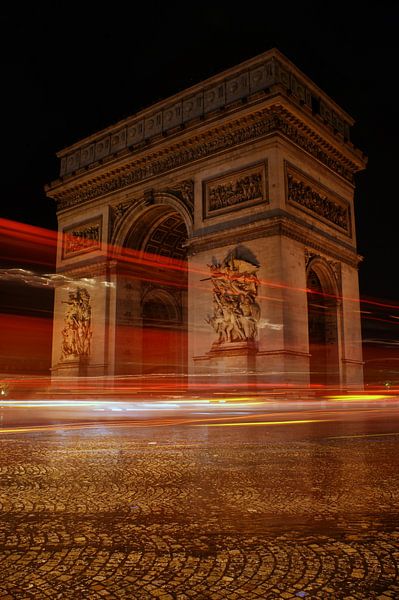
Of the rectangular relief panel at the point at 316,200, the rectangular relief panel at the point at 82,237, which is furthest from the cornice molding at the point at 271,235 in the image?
the rectangular relief panel at the point at 82,237

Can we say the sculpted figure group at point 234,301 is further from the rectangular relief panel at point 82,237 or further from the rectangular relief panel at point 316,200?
the rectangular relief panel at point 82,237

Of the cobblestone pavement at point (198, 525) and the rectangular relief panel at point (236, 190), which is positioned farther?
the rectangular relief panel at point (236, 190)

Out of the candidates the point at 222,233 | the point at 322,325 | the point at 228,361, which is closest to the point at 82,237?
the point at 222,233

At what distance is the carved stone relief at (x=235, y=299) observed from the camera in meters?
17.9

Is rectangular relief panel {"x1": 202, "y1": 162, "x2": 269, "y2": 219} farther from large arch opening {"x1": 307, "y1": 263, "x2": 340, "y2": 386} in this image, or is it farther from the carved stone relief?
large arch opening {"x1": 307, "y1": 263, "x2": 340, "y2": 386}

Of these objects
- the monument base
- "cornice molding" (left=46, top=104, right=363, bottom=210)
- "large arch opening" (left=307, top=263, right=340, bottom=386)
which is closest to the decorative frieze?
"cornice molding" (left=46, top=104, right=363, bottom=210)

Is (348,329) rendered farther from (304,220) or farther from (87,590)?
(87,590)

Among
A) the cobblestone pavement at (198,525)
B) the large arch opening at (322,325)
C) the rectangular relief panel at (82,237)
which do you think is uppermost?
the rectangular relief panel at (82,237)

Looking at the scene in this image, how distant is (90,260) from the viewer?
24.1 meters

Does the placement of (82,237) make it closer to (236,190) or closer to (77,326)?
(77,326)

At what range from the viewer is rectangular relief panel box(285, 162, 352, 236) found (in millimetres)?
18875

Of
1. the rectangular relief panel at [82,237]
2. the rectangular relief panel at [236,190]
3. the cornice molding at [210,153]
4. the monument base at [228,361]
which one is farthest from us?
the rectangular relief panel at [82,237]

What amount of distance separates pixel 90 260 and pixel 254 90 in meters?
9.97

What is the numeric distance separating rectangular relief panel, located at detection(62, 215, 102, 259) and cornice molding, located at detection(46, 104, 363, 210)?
3.72ft
